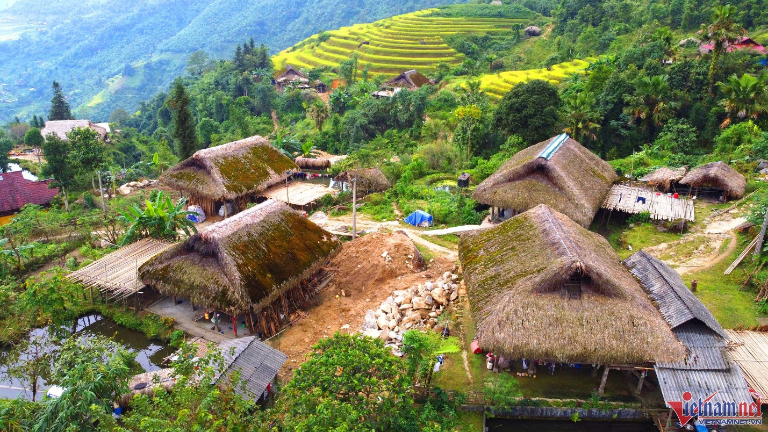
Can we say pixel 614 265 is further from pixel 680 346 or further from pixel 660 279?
pixel 680 346

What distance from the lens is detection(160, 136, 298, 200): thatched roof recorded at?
24234 millimetres

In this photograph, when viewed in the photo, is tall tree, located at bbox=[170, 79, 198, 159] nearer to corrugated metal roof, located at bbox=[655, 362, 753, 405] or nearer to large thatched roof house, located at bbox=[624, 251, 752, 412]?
large thatched roof house, located at bbox=[624, 251, 752, 412]

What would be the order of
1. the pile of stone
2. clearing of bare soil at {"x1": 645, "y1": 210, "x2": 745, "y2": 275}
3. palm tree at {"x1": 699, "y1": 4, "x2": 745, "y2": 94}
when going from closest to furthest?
clearing of bare soil at {"x1": 645, "y1": 210, "x2": 745, "y2": 275} < palm tree at {"x1": 699, "y1": 4, "x2": 745, "y2": 94} < the pile of stone

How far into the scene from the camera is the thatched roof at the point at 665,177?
77.0ft

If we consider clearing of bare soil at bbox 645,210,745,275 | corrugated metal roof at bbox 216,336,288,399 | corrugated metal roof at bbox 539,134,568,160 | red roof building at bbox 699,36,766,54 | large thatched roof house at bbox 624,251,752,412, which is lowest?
clearing of bare soil at bbox 645,210,745,275

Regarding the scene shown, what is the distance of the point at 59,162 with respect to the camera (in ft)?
84.4

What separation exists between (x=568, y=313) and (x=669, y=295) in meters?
3.29

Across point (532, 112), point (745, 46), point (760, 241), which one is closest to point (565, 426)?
point (760, 241)

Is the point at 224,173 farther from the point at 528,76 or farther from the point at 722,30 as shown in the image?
the point at 528,76

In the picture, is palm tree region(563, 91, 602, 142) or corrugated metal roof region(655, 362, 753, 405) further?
palm tree region(563, 91, 602, 142)

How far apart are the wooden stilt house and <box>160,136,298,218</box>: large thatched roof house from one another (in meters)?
15.5

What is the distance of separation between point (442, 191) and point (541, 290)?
15.1m

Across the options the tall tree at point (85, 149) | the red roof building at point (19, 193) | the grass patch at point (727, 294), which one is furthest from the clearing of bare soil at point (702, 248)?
the red roof building at point (19, 193)

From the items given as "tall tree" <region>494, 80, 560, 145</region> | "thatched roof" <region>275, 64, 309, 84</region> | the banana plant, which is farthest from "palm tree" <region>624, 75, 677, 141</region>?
"thatched roof" <region>275, 64, 309, 84</region>
